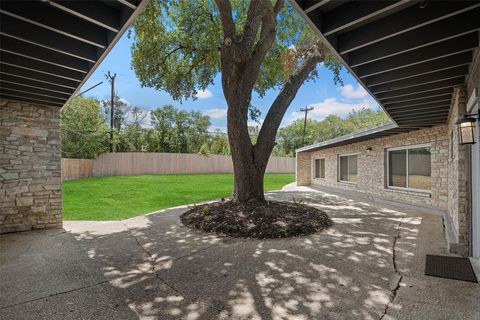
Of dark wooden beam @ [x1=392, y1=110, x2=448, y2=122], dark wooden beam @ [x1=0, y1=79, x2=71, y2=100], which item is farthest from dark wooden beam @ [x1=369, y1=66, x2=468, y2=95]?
dark wooden beam @ [x1=0, y1=79, x2=71, y2=100]

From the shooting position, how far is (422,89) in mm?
4691

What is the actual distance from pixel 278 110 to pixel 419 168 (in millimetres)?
4632

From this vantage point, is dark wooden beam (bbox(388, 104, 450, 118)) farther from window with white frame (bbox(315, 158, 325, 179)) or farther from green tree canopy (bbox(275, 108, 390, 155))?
green tree canopy (bbox(275, 108, 390, 155))

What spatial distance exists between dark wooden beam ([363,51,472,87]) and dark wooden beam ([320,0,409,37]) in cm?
135

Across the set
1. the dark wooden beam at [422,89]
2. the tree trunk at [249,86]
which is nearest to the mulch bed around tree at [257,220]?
the tree trunk at [249,86]

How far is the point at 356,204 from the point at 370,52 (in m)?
6.41

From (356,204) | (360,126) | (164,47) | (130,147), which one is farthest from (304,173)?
(360,126)

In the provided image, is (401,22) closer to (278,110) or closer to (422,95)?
(422,95)

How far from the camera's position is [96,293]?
3.03 m

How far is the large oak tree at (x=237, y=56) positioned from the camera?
6094 mm

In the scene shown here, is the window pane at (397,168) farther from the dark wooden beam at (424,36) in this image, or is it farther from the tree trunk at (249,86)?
the dark wooden beam at (424,36)

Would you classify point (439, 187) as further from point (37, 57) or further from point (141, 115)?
point (141, 115)

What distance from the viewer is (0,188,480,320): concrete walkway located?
8.80 ft

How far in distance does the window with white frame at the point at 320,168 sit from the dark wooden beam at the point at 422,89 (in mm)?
10406
